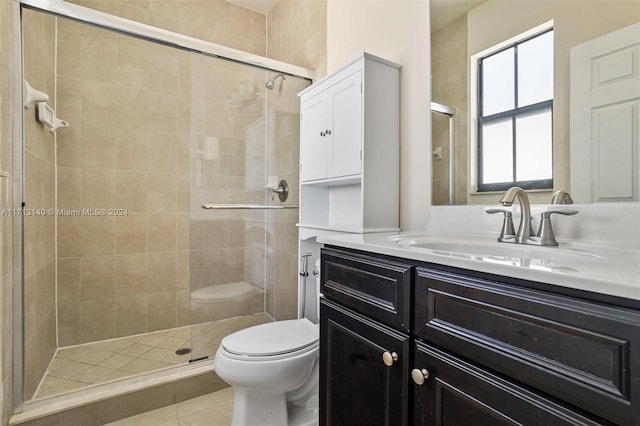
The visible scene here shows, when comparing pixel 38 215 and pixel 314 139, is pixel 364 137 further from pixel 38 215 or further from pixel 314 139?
pixel 38 215

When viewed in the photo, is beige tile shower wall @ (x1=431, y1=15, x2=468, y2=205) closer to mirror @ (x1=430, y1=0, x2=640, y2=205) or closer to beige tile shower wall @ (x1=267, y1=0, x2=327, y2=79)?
mirror @ (x1=430, y1=0, x2=640, y2=205)

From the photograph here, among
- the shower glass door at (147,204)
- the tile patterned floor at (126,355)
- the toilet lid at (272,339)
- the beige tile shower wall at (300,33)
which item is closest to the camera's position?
the toilet lid at (272,339)

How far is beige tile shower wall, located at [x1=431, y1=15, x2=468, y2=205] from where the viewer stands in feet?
4.05

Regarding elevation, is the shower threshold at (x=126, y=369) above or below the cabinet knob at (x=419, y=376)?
below

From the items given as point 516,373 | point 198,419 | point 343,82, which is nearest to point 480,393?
point 516,373

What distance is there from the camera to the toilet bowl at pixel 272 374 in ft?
4.10

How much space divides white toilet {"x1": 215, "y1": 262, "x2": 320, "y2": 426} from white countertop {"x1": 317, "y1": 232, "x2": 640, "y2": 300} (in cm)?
56

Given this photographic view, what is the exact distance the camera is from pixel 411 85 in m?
1.42

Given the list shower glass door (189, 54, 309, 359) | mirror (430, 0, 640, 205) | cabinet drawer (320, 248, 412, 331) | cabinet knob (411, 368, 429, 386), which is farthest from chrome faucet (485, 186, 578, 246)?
shower glass door (189, 54, 309, 359)

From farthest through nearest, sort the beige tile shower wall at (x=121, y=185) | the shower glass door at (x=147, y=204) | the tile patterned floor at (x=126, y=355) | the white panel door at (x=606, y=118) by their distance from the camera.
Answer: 1. the beige tile shower wall at (x=121, y=185)
2. the shower glass door at (x=147, y=204)
3. the tile patterned floor at (x=126, y=355)
4. the white panel door at (x=606, y=118)

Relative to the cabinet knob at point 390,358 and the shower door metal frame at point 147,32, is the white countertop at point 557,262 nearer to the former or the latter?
the cabinet knob at point 390,358

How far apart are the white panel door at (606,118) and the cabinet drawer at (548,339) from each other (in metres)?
0.56

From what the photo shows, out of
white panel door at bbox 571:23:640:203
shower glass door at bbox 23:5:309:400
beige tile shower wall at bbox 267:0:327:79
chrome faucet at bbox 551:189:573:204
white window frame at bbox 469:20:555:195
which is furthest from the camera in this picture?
beige tile shower wall at bbox 267:0:327:79

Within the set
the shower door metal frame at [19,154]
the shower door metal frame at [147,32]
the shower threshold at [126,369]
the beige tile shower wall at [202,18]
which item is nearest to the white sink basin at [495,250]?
the shower threshold at [126,369]
